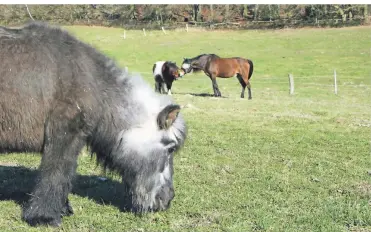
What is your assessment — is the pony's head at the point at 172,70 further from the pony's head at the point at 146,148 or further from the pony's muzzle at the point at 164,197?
the pony's muzzle at the point at 164,197

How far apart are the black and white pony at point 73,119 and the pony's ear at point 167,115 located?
1cm

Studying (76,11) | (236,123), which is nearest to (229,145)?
(236,123)

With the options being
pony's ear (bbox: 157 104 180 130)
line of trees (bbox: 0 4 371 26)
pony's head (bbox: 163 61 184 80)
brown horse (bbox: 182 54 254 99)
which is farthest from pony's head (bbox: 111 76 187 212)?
line of trees (bbox: 0 4 371 26)

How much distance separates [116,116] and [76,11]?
47542 mm

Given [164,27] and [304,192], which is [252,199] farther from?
[164,27]

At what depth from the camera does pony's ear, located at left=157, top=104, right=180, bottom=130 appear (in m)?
5.89

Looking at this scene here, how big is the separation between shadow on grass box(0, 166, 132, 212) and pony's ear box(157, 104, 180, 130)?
107 centimetres

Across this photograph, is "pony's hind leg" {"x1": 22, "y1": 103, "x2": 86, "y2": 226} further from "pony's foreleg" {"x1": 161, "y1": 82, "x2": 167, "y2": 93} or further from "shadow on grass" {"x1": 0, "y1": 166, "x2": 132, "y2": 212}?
"pony's foreleg" {"x1": 161, "y1": 82, "x2": 167, "y2": 93}

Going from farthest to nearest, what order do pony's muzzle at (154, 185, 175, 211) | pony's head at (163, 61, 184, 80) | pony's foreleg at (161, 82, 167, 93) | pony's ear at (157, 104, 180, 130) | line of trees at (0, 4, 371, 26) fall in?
line of trees at (0, 4, 371, 26) → pony's foreleg at (161, 82, 167, 93) → pony's head at (163, 61, 184, 80) → pony's muzzle at (154, 185, 175, 211) → pony's ear at (157, 104, 180, 130)

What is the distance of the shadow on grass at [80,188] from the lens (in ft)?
21.7

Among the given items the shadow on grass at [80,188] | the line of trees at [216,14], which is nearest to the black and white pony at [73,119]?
the shadow on grass at [80,188]

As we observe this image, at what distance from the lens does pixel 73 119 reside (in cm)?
554

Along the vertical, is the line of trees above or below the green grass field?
above

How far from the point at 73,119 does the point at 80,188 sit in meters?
2.04
